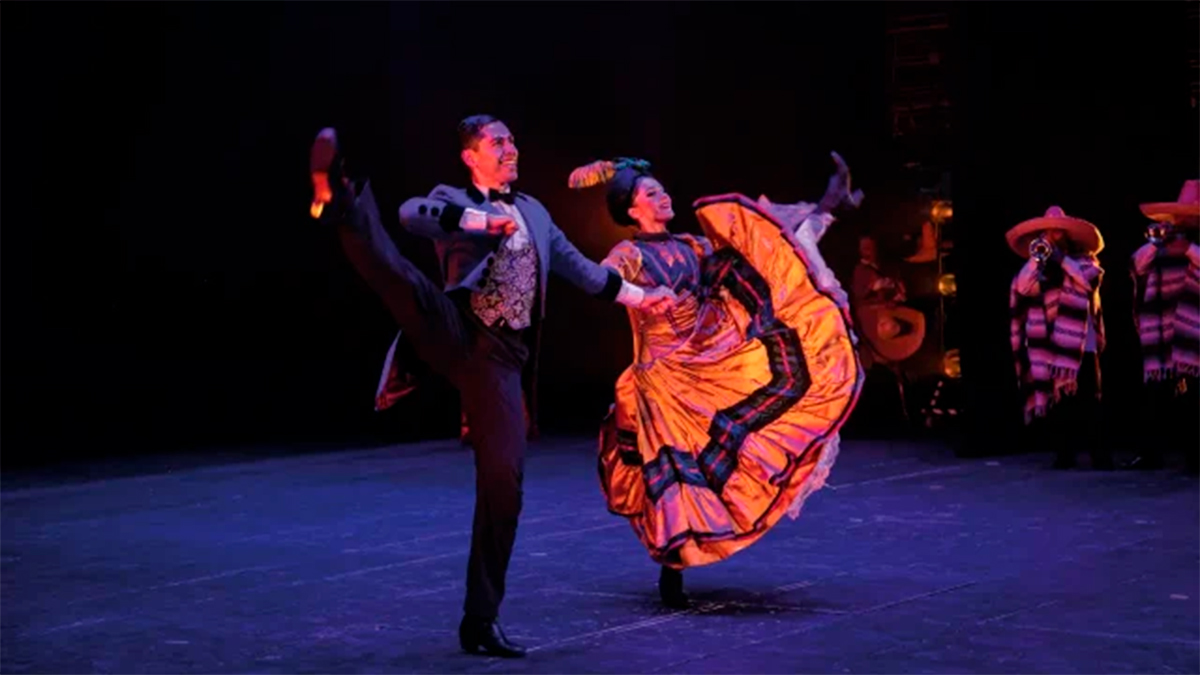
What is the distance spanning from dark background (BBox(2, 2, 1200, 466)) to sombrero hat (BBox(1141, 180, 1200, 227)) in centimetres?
155

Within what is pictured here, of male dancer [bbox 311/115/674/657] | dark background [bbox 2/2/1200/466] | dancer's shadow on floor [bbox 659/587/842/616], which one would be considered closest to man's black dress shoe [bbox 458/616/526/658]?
male dancer [bbox 311/115/674/657]

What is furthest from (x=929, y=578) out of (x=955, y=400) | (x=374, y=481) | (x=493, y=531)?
(x=955, y=400)

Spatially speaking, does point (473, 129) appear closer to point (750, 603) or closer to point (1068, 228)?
point (750, 603)

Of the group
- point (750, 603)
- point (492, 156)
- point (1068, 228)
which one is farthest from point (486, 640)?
point (1068, 228)

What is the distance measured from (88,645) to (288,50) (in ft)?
29.4

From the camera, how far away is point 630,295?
5.66 m

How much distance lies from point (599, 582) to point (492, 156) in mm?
1834

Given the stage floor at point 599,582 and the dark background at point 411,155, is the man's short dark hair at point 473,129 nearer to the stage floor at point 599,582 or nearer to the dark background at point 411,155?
the stage floor at point 599,582

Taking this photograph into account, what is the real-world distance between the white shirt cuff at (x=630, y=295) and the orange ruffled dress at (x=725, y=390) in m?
0.29

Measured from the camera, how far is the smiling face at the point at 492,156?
5.31 meters

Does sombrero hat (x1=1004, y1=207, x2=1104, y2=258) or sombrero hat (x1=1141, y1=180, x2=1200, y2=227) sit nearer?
sombrero hat (x1=1141, y1=180, x2=1200, y2=227)

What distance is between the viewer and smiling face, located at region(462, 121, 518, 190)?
531 centimetres

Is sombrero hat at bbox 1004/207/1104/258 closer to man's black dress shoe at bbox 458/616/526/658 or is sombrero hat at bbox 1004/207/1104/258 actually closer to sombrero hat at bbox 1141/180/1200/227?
sombrero hat at bbox 1141/180/1200/227

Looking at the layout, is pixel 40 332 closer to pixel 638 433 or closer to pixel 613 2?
pixel 613 2
